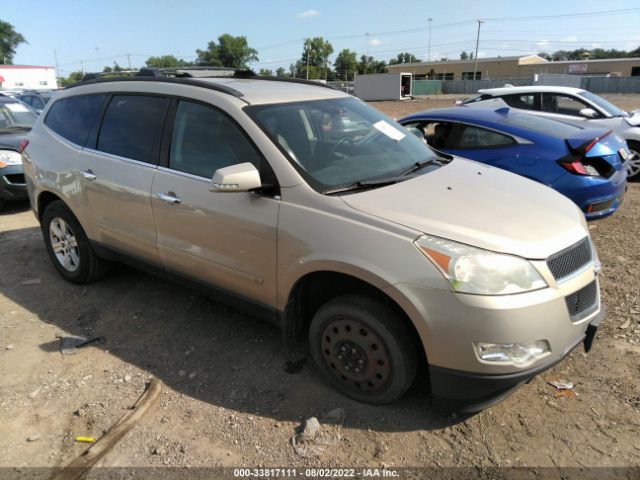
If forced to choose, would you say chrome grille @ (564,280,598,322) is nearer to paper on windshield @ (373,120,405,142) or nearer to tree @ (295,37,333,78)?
paper on windshield @ (373,120,405,142)

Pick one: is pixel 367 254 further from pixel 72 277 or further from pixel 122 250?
pixel 72 277

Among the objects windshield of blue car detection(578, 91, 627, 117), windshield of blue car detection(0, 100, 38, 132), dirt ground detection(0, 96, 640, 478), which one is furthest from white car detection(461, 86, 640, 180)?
windshield of blue car detection(0, 100, 38, 132)

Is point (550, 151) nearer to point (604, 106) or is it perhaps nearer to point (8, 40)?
point (604, 106)

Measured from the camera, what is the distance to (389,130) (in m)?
3.72

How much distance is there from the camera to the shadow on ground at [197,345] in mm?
2904

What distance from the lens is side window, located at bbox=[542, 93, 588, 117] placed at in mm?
9123

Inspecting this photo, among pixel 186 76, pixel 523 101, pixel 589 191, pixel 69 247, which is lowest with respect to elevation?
pixel 69 247

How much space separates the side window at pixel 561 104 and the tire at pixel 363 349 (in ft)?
26.9

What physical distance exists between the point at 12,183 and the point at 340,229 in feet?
21.3

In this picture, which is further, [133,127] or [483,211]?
[133,127]

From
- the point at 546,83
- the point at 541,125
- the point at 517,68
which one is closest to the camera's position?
the point at 541,125

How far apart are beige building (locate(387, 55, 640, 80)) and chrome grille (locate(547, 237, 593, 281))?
77.2 m

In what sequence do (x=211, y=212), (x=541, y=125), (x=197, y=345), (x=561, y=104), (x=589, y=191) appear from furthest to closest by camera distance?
(x=561, y=104)
(x=541, y=125)
(x=589, y=191)
(x=197, y=345)
(x=211, y=212)

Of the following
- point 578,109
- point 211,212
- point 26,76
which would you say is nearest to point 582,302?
point 211,212
